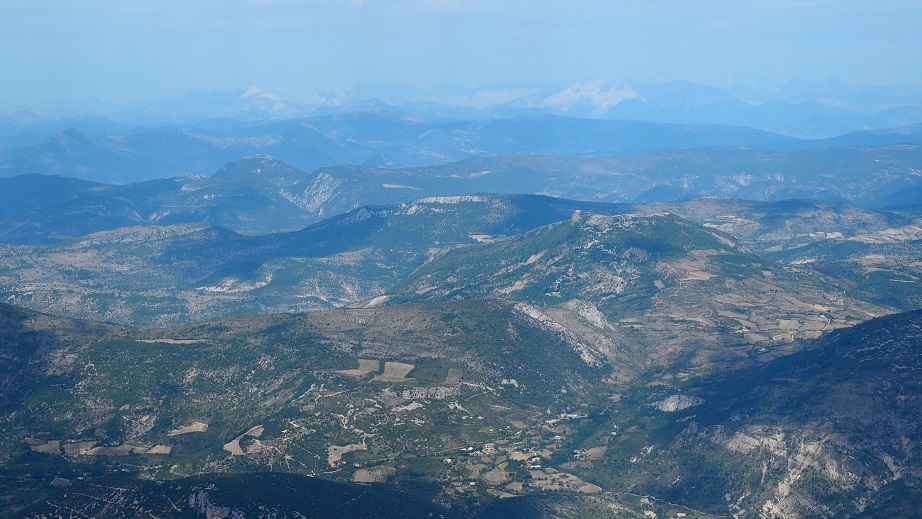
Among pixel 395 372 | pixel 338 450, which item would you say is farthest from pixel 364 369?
pixel 338 450

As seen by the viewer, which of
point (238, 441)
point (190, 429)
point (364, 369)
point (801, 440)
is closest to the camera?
point (801, 440)

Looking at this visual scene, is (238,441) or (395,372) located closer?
(238,441)

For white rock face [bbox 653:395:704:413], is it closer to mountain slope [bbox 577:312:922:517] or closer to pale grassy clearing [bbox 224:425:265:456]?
mountain slope [bbox 577:312:922:517]

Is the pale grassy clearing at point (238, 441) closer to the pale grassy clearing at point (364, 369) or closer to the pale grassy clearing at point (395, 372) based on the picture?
the pale grassy clearing at point (364, 369)

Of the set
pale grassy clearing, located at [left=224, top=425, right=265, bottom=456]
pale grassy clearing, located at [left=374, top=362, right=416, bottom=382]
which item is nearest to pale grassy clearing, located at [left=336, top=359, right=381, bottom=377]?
pale grassy clearing, located at [left=374, top=362, right=416, bottom=382]

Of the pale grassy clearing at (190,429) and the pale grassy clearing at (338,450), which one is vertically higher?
the pale grassy clearing at (338,450)

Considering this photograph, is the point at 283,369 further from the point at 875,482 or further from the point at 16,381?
the point at 875,482

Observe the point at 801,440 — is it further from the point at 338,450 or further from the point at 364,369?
the point at 364,369

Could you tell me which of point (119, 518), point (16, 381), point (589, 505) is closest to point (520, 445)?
point (589, 505)

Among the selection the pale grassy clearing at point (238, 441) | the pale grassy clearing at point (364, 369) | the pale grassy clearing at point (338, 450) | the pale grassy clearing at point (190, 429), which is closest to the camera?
the pale grassy clearing at point (338, 450)

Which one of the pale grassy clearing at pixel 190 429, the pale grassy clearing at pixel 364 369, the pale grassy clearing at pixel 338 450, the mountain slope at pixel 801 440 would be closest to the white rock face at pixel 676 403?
the mountain slope at pixel 801 440

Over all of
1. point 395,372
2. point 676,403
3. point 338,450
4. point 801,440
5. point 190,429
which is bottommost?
point 190,429

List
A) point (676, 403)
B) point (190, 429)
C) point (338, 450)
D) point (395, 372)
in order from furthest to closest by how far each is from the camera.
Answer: point (395, 372)
point (676, 403)
point (190, 429)
point (338, 450)
